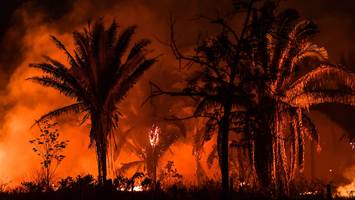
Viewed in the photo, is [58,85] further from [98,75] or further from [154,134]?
[154,134]

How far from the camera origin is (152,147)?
30531 millimetres

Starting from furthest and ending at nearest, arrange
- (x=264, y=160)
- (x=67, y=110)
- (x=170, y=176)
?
(x=170, y=176) → (x=67, y=110) → (x=264, y=160)

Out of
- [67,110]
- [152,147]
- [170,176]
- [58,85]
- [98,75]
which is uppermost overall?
[98,75]

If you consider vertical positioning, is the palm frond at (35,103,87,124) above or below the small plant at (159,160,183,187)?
above

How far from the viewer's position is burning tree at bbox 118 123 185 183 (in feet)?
96.5

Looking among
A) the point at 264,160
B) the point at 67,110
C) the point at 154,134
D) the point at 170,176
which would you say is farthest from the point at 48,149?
the point at 154,134

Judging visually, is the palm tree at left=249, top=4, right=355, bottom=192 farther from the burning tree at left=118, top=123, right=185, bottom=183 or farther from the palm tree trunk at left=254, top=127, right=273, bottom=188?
the burning tree at left=118, top=123, right=185, bottom=183

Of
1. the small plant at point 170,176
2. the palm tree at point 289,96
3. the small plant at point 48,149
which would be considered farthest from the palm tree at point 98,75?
the palm tree at point 289,96

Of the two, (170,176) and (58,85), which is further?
(170,176)

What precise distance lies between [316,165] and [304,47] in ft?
30.3

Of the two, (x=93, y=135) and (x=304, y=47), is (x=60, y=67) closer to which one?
→ (x=93, y=135)

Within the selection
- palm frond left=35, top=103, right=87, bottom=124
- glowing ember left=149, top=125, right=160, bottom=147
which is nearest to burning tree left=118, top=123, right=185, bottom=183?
glowing ember left=149, top=125, right=160, bottom=147

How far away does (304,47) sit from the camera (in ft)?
63.4

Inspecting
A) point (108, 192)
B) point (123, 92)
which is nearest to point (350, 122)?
point (123, 92)
